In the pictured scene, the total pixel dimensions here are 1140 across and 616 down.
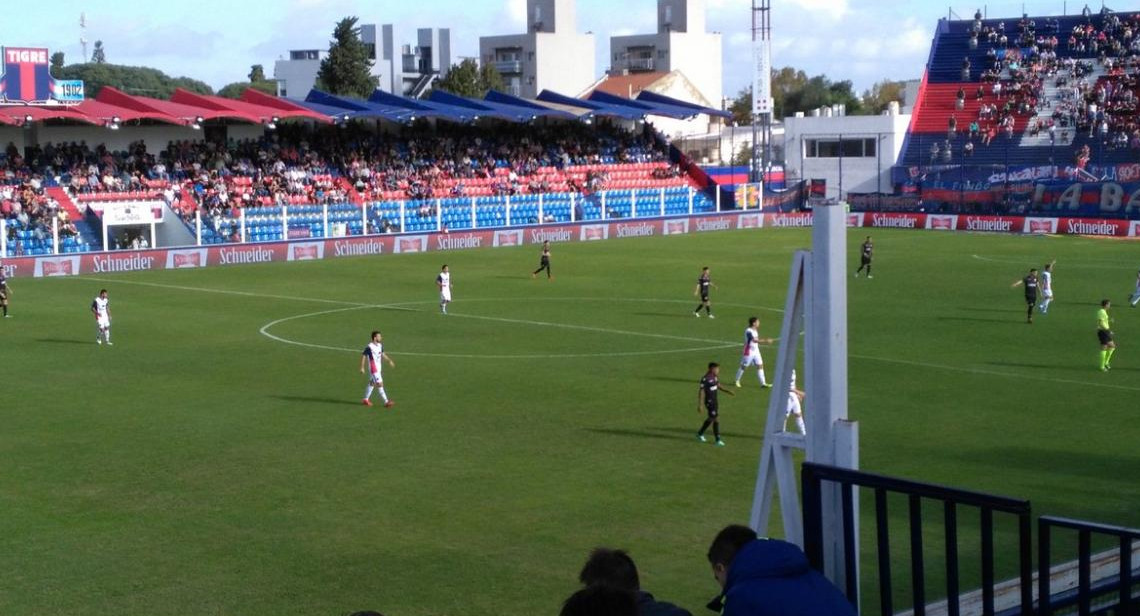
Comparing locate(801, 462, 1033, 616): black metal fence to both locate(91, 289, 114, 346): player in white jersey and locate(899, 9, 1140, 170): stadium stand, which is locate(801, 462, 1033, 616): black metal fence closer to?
locate(91, 289, 114, 346): player in white jersey

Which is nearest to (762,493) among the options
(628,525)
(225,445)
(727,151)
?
(628,525)

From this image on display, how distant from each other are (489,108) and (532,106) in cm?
303

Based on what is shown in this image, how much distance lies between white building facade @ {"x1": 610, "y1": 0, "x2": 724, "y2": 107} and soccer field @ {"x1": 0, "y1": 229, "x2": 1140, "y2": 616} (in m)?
94.7

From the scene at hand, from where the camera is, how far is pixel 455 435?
22906 mm

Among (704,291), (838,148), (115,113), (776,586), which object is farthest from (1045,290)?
(838,148)

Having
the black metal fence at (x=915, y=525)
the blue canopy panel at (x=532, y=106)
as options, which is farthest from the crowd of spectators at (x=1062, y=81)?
the black metal fence at (x=915, y=525)

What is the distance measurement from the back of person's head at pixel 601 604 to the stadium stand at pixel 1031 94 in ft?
233

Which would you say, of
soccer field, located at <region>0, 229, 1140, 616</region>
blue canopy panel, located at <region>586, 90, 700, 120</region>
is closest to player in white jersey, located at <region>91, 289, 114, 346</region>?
soccer field, located at <region>0, 229, 1140, 616</region>

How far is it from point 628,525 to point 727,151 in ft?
349

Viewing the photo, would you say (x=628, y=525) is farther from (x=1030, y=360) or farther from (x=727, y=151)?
(x=727, y=151)

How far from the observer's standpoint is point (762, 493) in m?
6.90

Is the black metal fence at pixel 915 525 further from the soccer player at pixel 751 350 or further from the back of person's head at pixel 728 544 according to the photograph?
the soccer player at pixel 751 350

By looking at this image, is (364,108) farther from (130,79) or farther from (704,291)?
(130,79)

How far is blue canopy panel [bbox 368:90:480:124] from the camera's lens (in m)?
70.6
